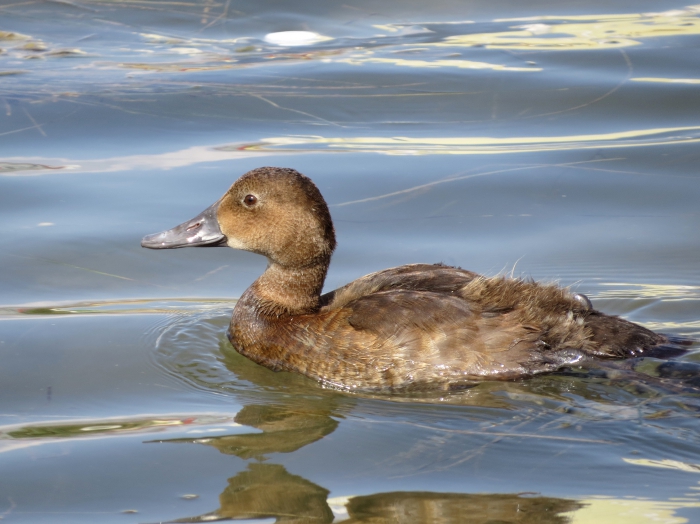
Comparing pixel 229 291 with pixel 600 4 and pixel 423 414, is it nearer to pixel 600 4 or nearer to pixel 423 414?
pixel 423 414

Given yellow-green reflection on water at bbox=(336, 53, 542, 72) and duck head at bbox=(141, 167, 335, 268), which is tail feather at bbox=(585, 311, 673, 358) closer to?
duck head at bbox=(141, 167, 335, 268)

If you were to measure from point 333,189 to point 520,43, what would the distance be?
4.66 m

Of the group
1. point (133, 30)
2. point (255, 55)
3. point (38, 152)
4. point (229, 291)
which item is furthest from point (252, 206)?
point (133, 30)

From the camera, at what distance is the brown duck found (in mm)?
4797

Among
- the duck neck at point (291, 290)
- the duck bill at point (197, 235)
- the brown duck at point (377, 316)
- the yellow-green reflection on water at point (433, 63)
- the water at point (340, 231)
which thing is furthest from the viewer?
the yellow-green reflection on water at point (433, 63)

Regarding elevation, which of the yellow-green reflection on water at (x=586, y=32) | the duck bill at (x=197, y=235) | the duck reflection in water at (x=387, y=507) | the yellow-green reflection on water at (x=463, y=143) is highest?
the yellow-green reflection on water at (x=586, y=32)

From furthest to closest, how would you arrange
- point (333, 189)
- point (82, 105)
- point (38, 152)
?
1. point (82, 105)
2. point (38, 152)
3. point (333, 189)

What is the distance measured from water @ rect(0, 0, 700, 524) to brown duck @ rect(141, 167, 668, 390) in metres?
0.15

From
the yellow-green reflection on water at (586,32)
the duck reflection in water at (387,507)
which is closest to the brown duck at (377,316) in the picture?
the duck reflection in water at (387,507)

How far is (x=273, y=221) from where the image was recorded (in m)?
5.25

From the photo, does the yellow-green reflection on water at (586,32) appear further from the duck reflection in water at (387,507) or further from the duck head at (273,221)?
the duck reflection in water at (387,507)

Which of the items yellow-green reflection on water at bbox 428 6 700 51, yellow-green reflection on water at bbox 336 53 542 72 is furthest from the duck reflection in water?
yellow-green reflection on water at bbox 428 6 700 51

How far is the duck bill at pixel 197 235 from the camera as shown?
5457 millimetres

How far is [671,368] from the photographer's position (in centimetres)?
477
